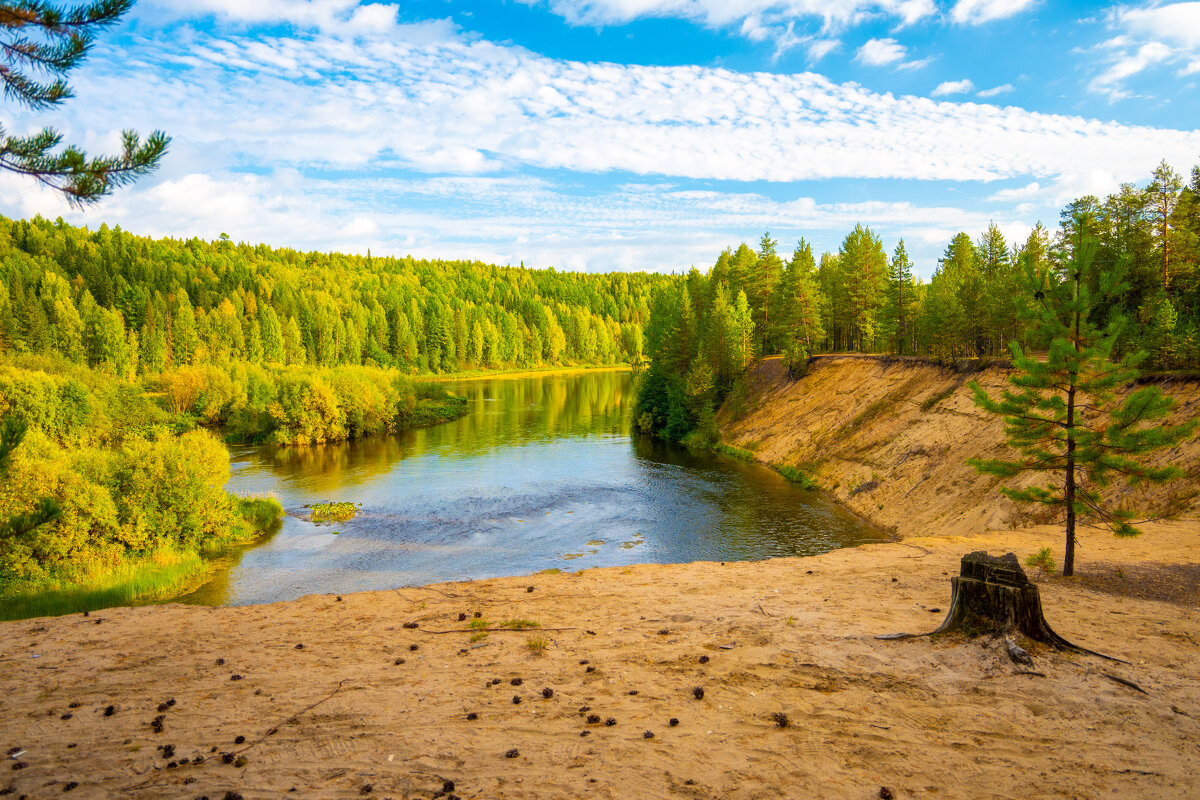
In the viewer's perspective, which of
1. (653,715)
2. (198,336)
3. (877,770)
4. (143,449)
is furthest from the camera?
(198,336)

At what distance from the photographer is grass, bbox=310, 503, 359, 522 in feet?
111

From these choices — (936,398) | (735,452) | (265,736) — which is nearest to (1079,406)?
(265,736)

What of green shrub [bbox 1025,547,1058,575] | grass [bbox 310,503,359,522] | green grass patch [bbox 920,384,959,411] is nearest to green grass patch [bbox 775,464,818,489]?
green grass patch [bbox 920,384,959,411]

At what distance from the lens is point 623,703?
9.21 metres

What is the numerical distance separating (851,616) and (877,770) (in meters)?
6.04

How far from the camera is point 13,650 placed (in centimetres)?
1282

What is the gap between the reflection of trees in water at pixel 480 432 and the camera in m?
49.7

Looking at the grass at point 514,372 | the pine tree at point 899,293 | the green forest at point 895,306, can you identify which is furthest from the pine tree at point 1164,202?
the grass at point 514,372

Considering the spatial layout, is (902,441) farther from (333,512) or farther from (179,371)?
(179,371)

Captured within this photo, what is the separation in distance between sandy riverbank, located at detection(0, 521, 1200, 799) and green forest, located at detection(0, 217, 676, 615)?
146 inches

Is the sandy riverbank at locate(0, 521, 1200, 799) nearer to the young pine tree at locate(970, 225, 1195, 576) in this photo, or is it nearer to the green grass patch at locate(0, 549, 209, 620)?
the young pine tree at locate(970, 225, 1195, 576)

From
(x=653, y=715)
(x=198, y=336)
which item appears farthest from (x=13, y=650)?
(x=198, y=336)

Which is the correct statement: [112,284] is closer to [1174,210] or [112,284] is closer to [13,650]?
[13,650]

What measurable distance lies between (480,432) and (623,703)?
187ft
